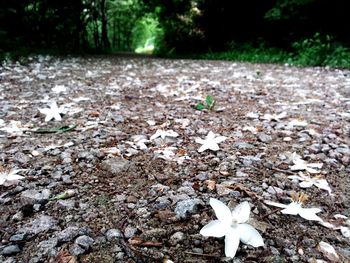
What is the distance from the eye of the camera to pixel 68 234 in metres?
1.64

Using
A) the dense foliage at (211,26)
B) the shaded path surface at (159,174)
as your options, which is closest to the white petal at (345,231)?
the shaded path surface at (159,174)

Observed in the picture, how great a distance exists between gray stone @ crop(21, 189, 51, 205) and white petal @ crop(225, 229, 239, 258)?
104cm

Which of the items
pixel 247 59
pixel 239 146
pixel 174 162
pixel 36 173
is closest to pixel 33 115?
pixel 36 173

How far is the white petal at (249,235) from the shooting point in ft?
5.12

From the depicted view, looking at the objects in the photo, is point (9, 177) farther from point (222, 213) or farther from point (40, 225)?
point (222, 213)

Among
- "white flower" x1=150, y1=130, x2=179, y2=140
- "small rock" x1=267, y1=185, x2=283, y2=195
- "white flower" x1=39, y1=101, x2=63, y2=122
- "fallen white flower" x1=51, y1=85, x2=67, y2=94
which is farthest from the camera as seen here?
"fallen white flower" x1=51, y1=85, x2=67, y2=94

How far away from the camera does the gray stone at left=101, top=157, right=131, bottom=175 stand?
234cm

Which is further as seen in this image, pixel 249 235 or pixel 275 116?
pixel 275 116

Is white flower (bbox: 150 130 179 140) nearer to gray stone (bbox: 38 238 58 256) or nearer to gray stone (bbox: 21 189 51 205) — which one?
gray stone (bbox: 21 189 51 205)

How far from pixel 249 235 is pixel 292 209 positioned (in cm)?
43

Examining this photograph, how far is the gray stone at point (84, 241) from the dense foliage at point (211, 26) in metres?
7.89

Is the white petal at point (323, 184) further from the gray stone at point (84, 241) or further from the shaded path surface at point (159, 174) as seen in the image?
the gray stone at point (84, 241)

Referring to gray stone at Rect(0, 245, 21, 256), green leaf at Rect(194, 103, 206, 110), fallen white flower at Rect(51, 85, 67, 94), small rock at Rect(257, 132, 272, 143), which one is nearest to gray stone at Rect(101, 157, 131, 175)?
gray stone at Rect(0, 245, 21, 256)

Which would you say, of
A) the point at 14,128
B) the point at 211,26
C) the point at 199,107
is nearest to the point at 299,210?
the point at 199,107
